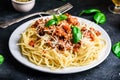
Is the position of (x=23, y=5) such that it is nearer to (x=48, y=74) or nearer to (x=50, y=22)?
(x=50, y=22)

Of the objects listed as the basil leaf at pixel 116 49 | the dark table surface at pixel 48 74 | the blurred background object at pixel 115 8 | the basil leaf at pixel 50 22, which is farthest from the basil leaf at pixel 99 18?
the basil leaf at pixel 50 22

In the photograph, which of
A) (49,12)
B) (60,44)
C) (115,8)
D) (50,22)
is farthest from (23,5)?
(115,8)

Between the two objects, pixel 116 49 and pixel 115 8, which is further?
pixel 115 8

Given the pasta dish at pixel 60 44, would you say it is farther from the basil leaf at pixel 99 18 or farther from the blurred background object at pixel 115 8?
the blurred background object at pixel 115 8

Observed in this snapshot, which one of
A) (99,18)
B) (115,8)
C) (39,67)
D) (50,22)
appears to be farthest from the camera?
(115,8)

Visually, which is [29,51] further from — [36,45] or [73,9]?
[73,9]

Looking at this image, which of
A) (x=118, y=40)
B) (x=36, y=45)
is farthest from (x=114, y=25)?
(x=36, y=45)
